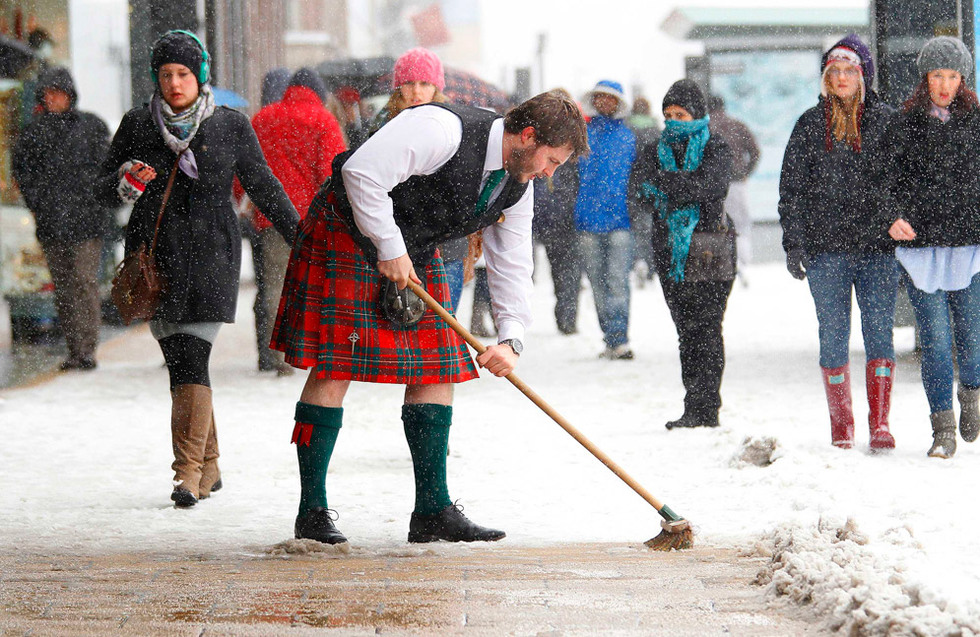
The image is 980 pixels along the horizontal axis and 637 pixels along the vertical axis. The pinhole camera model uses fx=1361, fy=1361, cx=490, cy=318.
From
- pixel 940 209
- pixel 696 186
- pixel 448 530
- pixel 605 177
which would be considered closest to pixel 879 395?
pixel 940 209

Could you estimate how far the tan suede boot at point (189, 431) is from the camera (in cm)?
522

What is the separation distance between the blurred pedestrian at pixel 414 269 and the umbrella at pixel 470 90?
757 centimetres

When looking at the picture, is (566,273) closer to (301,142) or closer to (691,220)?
(301,142)

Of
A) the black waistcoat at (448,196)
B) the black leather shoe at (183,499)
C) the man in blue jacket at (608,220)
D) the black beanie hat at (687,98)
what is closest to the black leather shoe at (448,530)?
the black waistcoat at (448,196)

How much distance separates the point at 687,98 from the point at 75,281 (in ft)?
16.0

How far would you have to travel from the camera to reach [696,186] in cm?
688

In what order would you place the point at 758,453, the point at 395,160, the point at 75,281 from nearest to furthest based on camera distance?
the point at 395,160, the point at 758,453, the point at 75,281

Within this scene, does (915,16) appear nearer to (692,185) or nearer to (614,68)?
(692,185)

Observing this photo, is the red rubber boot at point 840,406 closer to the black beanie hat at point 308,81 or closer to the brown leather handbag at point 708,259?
the brown leather handbag at point 708,259

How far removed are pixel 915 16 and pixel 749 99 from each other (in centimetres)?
764

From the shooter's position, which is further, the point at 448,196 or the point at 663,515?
the point at 663,515

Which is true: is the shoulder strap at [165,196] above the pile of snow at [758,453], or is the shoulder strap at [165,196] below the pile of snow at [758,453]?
above

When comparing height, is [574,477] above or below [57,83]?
below

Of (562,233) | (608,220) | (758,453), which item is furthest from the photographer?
(562,233)
